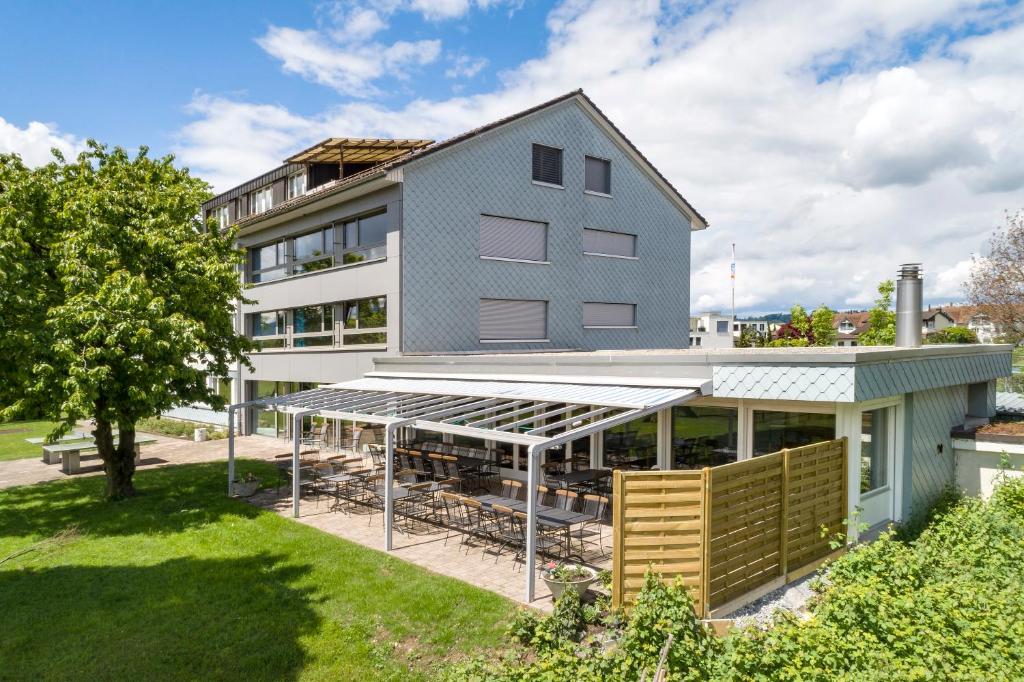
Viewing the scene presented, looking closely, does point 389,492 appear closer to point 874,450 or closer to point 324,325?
point 874,450

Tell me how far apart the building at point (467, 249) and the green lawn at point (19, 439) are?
8.06m

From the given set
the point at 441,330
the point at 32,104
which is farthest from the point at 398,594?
the point at 32,104

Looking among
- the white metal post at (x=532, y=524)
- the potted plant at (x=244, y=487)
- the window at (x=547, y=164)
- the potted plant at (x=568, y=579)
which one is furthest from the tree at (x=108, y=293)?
the window at (x=547, y=164)

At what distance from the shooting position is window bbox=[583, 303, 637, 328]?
23266 millimetres

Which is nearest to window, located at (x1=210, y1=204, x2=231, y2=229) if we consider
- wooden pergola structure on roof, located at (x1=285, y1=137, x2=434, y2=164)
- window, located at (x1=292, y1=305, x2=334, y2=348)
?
wooden pergola structure on roof, located at (x1=285, y1=137, x2=434, y2=164)

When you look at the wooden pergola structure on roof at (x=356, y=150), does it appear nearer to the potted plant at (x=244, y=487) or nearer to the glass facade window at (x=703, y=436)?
the potted plant at (x=244, y=487)

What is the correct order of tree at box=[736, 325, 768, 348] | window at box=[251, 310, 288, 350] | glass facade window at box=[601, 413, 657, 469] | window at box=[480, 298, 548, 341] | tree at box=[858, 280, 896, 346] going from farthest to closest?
tree at box=[736, 325, 768, 348]
tree at box=[858, 280, 896, 346]
window at box=[251, 310, 288, 350]
window at box=[480, 298, 548, 341]
glass facade window at box=[601, 413, 657, 469]

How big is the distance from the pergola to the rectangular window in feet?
29.3

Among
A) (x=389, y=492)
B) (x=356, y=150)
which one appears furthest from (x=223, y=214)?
(x=389, y=492)

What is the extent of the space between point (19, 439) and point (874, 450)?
33199mm

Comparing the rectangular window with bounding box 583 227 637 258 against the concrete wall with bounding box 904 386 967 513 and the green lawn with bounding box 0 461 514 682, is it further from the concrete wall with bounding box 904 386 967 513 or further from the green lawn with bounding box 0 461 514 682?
the green lawn with bounding box 0 461 514 682

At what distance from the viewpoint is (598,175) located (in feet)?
77.4

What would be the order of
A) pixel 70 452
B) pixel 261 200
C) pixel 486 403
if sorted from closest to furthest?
1. pixel 486 403
2. pixel 70 452
3. pixel 261 200

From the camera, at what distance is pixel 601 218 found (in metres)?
23.5
